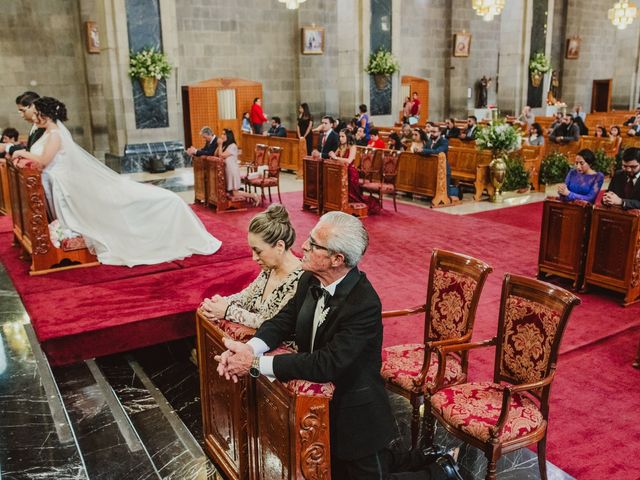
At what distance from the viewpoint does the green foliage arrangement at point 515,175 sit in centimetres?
1112

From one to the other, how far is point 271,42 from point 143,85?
5849 millimetres

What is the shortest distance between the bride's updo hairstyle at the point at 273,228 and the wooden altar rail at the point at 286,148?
10.5 metres

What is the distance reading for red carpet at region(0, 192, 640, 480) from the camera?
11.7ft

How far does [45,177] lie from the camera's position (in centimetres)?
566

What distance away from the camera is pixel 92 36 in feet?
49.7

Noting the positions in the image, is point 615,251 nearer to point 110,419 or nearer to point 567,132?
point 110,419

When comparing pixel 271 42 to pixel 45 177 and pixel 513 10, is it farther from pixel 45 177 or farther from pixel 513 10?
pixel 45 177

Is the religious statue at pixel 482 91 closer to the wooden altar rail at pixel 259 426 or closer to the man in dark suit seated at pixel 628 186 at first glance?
the man in dark suit seated at pixel 628 186

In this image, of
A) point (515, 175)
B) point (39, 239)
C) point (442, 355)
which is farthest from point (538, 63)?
point (442, 355)

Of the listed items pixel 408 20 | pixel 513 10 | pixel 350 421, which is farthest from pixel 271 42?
pixel 350 421

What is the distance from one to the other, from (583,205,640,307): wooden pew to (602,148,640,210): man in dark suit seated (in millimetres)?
85

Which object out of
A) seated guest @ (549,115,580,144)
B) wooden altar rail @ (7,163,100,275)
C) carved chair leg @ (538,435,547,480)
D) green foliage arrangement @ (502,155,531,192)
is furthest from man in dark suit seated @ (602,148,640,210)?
seated guest @ (549,115,580,144)

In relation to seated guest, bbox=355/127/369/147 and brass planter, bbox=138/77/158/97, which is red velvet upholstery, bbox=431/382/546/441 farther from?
brass planter, bbox=138/77/158/97

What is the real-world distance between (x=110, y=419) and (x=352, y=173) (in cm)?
614
